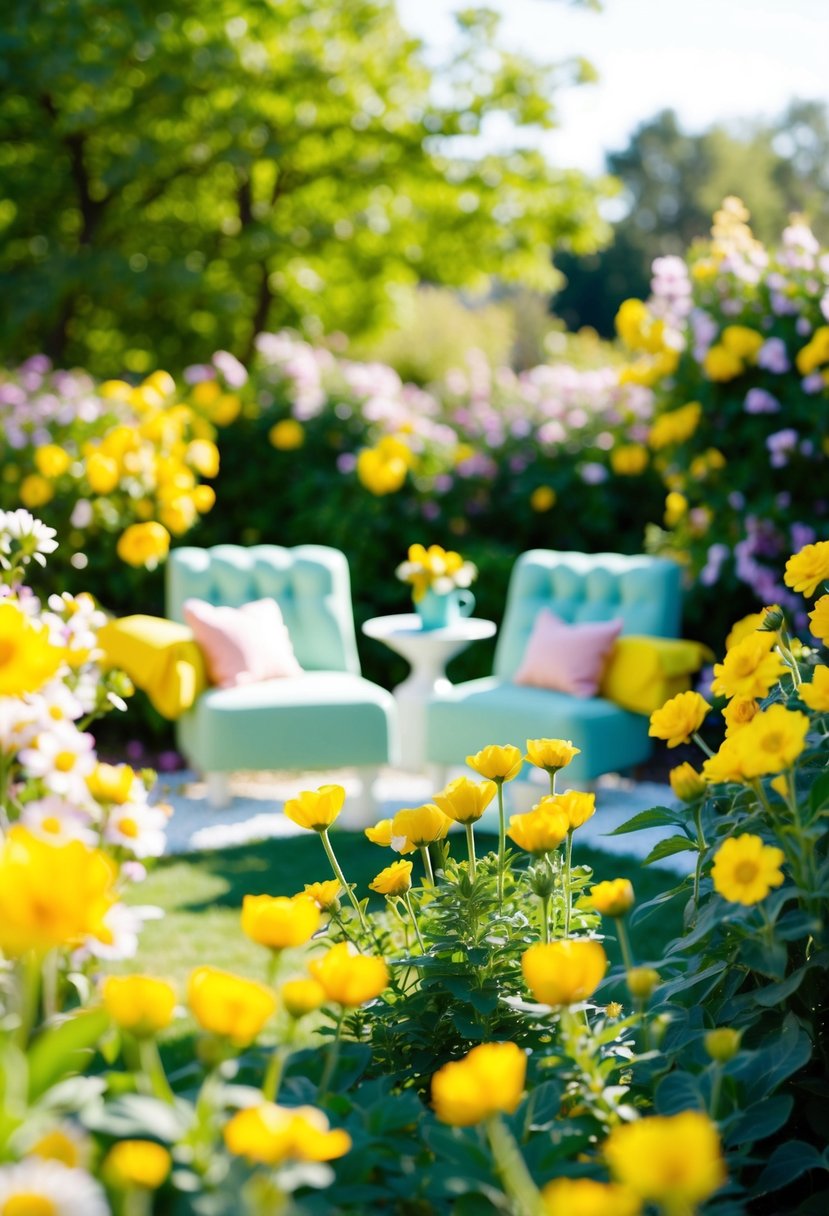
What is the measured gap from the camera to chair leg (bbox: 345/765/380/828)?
4539 mm

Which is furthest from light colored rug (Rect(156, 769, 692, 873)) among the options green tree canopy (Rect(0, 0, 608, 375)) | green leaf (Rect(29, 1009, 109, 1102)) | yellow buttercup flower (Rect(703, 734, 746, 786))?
green tree canopy (Rect(0, 0, 608, 375))

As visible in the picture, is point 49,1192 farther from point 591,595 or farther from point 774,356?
point 774,356

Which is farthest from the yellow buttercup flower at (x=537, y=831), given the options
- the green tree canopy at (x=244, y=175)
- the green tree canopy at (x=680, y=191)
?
the green tree canopy at (x=680, y=191)

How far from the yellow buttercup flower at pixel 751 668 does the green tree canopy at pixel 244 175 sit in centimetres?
831

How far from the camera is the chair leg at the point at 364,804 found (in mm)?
4539

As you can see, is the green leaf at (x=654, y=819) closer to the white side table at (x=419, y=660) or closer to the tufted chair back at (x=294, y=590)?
the white side table at (x=419, y=660)

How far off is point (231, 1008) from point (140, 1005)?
0.06 m

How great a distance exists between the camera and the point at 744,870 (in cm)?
108

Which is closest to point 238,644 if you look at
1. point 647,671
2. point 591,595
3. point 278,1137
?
point 591,595

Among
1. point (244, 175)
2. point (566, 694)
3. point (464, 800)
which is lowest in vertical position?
point (566, 694)

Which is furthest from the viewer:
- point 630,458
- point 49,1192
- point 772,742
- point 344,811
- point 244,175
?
→ point 244,175

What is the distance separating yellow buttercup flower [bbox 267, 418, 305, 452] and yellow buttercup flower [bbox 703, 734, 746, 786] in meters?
5.39

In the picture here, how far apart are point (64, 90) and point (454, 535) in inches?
206

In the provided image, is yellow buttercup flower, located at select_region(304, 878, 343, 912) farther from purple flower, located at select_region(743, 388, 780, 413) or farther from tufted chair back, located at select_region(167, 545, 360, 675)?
purple flower, located at select_region(743, 388, 780, 413)
